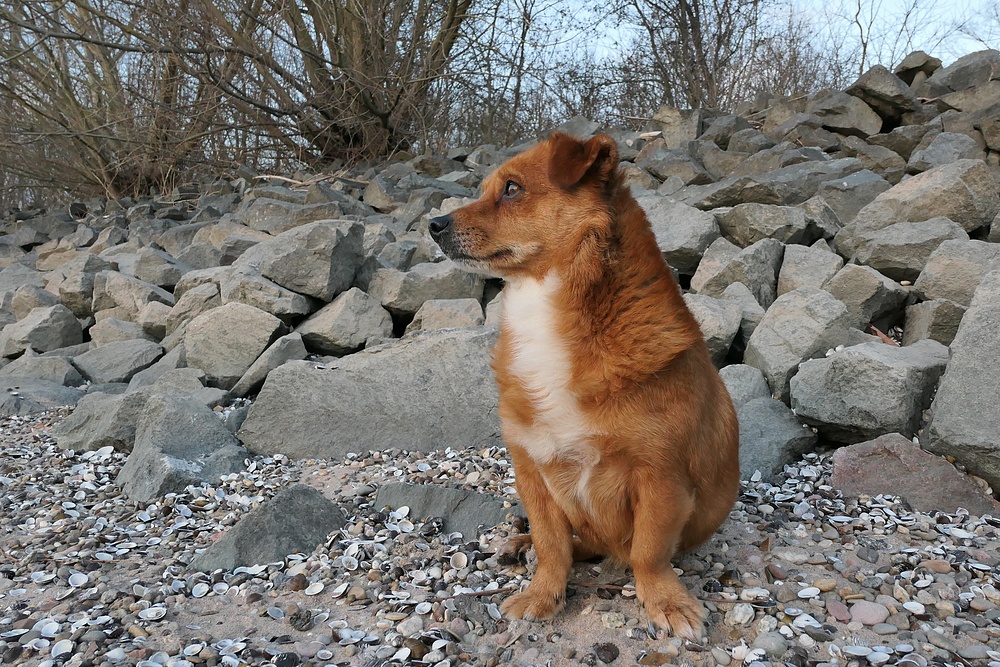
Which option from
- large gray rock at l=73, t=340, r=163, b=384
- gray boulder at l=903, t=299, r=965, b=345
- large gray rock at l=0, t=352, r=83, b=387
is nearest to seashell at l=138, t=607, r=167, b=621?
large gray rock at l=73, t=340, r=163, b=384

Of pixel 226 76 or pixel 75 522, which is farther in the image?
pixel 226 76

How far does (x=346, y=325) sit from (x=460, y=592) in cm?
349

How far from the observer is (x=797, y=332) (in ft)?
15.2

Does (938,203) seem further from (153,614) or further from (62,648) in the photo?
(62,648)

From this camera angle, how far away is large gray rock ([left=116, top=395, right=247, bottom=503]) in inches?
157

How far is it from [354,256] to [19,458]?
9.74 ft

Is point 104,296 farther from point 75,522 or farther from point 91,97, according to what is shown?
point 91,97

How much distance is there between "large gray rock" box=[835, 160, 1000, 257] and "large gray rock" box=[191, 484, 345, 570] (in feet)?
15.7

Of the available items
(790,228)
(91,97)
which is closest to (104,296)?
(91,97)

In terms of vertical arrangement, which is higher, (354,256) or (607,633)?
(354,256)

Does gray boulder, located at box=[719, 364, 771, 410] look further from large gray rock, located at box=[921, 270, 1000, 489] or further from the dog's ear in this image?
the dog's ear

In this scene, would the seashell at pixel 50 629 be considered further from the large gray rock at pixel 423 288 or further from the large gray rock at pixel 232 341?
the large gray rock at pixel 423 288

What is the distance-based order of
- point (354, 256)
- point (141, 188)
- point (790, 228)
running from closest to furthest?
point (790, 228), point (354, 256), point (141, 188)

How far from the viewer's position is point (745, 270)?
5668 mm
